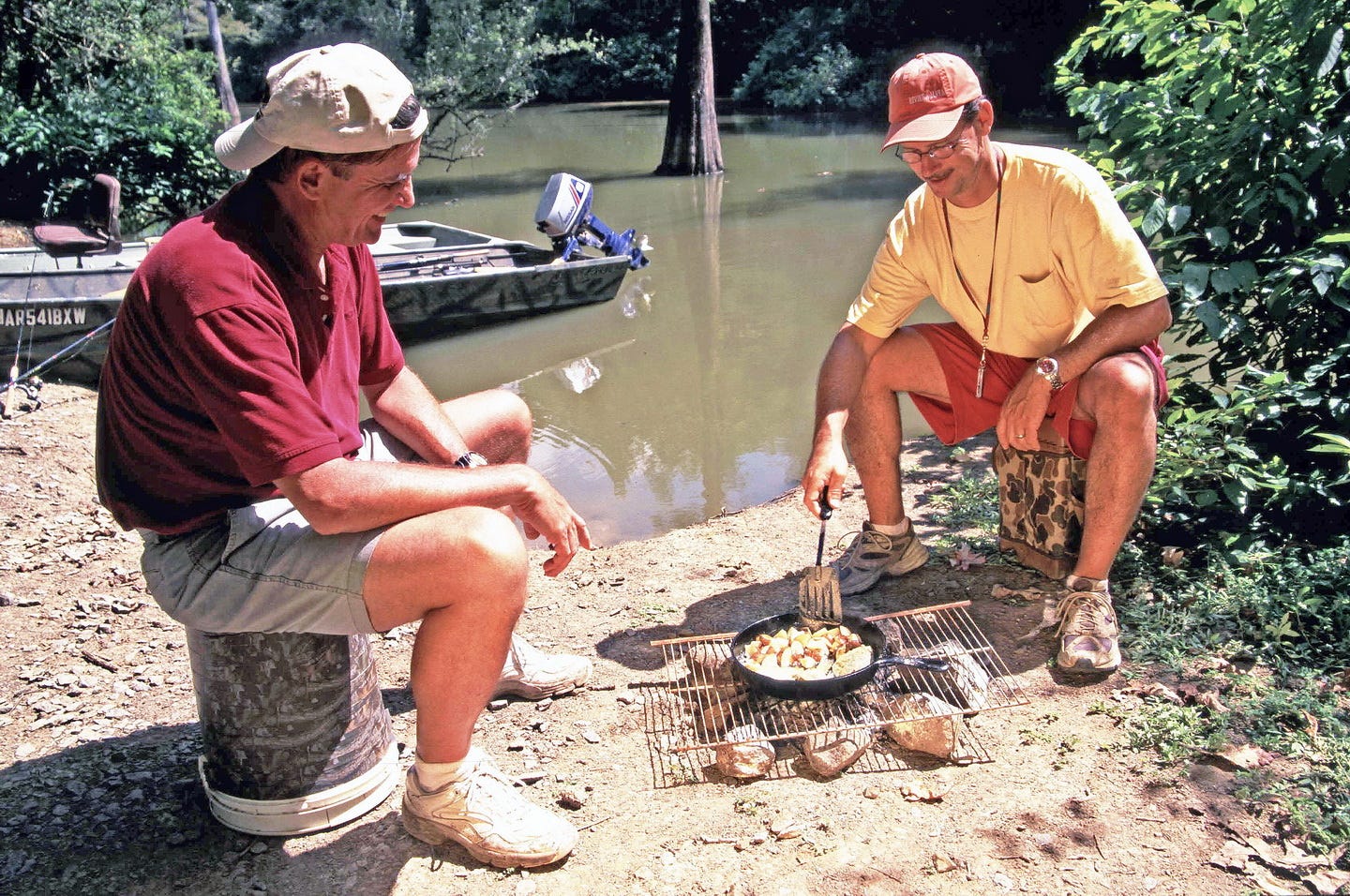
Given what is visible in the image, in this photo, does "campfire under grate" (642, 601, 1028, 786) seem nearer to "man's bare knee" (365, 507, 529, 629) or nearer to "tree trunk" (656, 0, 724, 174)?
"man's bare knee" (365, 507, 529, 629)

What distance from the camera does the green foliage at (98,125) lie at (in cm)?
1191

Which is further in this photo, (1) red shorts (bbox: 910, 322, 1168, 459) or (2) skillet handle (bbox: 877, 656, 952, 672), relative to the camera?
(1) red shorts (bbox: 910, 322, 1168, 459)

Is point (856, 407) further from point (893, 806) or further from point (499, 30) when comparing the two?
point (499, 30)

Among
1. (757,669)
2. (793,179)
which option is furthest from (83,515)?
(793,179)

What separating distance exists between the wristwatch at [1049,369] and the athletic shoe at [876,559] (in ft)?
2.59

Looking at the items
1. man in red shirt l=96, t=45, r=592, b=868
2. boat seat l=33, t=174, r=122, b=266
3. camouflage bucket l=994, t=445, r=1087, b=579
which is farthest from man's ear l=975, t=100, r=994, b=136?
boat seat l=33, t=174, r=122, b=266

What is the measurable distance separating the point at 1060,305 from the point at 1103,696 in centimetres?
114

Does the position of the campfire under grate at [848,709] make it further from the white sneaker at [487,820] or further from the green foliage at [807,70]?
the green foliage at [807,70]

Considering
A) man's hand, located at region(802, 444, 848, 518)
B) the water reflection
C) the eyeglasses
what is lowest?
the water reflection

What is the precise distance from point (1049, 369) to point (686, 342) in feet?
19.3

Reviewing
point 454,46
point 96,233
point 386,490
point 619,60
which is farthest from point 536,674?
point 619,60

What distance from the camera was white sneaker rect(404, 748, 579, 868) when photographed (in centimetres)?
256

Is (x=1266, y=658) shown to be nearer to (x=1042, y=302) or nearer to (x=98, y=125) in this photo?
(x=1042, y=302)

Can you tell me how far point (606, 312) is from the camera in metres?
10.1
